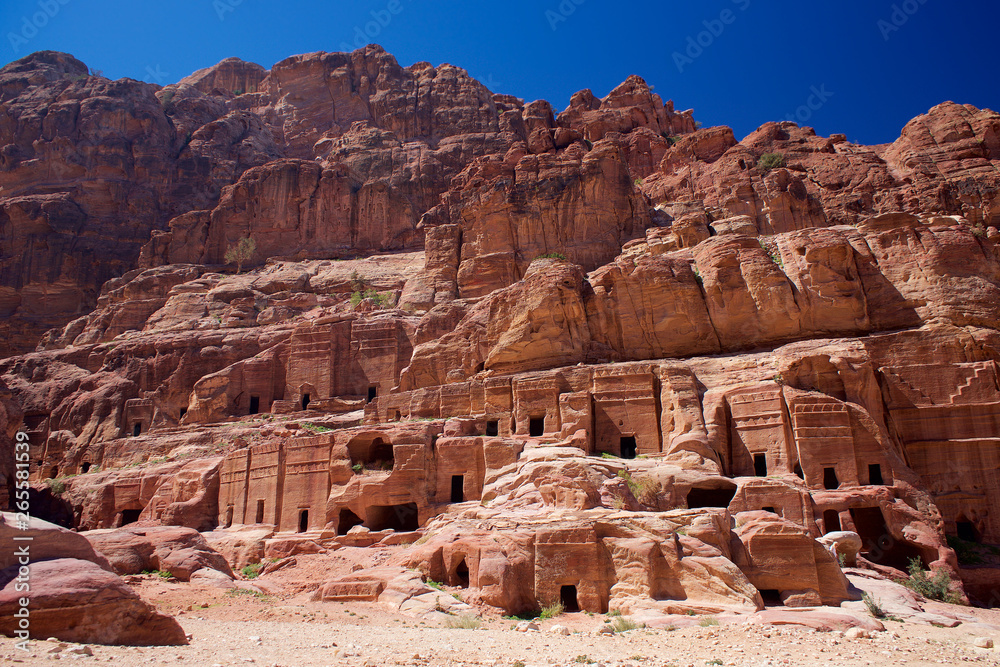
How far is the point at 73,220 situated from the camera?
7619cm

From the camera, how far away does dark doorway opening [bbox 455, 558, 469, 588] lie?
2261 cm

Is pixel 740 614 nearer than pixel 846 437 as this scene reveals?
Yes

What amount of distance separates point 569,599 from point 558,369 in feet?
48.2

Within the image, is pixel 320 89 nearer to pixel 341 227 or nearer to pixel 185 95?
pixel 185 95

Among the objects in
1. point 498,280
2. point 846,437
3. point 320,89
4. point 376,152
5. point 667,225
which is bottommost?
point 846,437

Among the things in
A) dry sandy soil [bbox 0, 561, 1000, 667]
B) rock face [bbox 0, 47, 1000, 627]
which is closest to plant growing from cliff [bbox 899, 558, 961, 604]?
rock face [bbox 0, 47, 1000, 627]

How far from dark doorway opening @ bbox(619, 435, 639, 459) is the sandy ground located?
42.8 feet

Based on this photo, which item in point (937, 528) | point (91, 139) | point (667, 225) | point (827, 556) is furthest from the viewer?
point (91, 139)

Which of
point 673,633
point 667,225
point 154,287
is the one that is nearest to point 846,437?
point 673,633

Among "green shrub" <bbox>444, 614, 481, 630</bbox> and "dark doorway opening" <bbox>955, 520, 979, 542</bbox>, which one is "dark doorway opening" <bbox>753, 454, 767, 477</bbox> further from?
"green shrub" <bbox>444, 614, 481, 630</bbox>

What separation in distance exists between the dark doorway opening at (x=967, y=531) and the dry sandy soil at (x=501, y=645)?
12.0 m

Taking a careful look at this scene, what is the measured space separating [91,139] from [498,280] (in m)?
57.4

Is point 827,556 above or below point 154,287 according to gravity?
below

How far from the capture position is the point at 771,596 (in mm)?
21062
